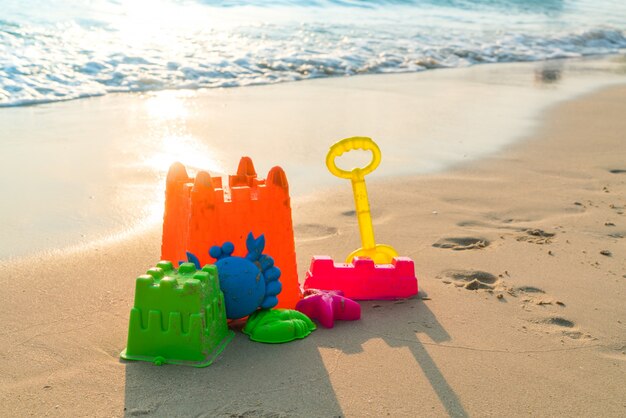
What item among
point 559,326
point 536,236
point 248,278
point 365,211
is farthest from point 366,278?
point 536,236

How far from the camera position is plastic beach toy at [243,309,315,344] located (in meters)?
2.59

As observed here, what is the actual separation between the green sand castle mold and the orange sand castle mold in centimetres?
21

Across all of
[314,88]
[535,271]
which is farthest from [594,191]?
[314,88]

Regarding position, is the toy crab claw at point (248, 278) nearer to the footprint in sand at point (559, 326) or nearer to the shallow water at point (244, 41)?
the footprint in sand at point (559, 326)

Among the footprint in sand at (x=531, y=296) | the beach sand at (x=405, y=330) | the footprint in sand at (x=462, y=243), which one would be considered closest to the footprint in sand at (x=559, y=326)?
the beach sand at (x=405, y=330)

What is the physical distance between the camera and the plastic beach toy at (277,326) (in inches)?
→ 102

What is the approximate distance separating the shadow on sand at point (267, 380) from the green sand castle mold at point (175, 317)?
0.14ft

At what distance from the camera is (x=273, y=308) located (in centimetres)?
276

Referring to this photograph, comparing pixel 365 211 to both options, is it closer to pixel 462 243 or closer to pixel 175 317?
pixel 462 243

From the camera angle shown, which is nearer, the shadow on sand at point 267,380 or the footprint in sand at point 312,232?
the shadow on sand at point 267,380

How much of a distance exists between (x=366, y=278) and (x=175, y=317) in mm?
945

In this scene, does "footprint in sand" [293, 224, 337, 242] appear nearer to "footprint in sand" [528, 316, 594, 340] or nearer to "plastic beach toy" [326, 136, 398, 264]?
"plastic beach toy" [326, 136, 398, 264]

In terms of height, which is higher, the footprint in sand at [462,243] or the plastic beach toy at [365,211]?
the plastic beach toy at [365,211]

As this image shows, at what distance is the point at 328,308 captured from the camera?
9.07 feet
